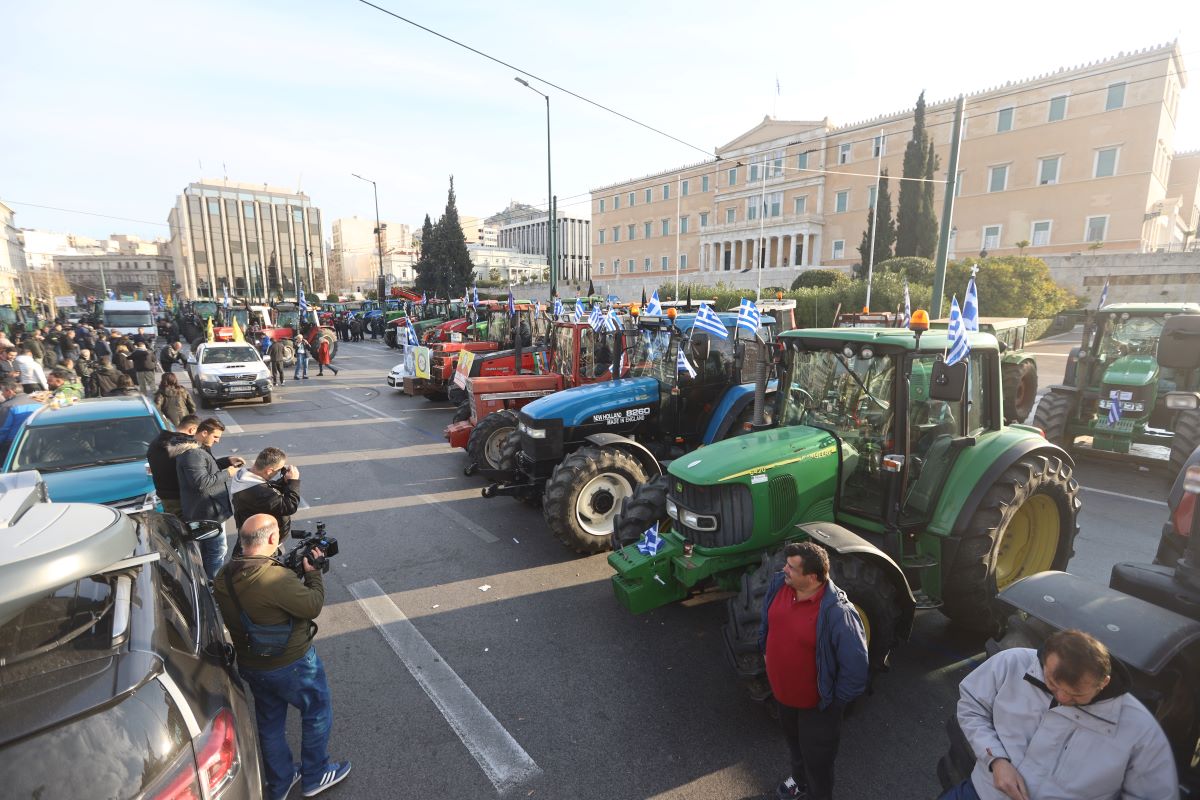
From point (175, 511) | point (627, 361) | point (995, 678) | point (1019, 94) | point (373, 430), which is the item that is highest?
point (1019, 94)

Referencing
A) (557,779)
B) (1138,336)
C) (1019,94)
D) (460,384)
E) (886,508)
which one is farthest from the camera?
(1019,94)

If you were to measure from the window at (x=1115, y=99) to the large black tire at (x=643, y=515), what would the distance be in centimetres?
5172

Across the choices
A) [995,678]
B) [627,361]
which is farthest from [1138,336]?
[995,678]

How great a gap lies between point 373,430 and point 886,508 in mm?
10563

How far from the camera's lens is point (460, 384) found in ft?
37.3

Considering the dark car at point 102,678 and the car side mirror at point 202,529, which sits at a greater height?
the dark car at point 102,678

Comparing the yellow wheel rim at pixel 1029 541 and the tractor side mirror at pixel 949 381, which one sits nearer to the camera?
the tractor side mirror at pixel 949 381

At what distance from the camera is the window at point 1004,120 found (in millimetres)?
43656

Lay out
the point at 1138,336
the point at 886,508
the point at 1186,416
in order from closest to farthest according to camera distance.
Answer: the point at 886,508 < the point at 1186,416 < the point at 1138,336

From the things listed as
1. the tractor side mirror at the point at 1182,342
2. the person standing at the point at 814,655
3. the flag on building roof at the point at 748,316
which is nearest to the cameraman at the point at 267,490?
the person standing at the point at 814,655

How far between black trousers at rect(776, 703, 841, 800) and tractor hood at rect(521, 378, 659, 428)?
4.31 meters

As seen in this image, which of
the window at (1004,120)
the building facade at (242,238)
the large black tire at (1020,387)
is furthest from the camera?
the building facade at (242,238)

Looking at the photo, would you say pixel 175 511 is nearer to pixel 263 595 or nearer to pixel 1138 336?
pixel 263 595

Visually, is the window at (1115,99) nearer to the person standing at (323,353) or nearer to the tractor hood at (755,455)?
the person standing at (323,353)
